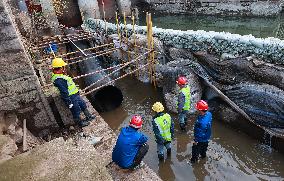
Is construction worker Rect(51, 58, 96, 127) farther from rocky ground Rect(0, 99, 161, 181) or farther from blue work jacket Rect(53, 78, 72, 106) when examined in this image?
rocky ground Rect(0, 99, 161, 181)

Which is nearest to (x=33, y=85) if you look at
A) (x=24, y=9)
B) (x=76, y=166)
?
(x=76, y=166)

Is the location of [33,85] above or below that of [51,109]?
above

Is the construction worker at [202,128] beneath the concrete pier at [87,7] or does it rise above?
beneath

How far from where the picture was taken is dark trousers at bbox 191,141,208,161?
20.7ft

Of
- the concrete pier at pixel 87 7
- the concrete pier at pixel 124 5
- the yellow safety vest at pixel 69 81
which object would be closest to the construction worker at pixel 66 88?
the yellow safety vest at pixel 69 81

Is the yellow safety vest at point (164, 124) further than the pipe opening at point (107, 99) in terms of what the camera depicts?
No

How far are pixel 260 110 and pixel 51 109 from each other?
5116 mm

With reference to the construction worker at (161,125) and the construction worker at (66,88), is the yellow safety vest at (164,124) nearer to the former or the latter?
the construction worker at (161,125)

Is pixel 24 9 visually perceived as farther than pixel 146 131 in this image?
Yes

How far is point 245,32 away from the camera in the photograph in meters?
17.7

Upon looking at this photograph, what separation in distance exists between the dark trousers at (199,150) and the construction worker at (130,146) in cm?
179

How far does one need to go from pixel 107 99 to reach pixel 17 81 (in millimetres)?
4144

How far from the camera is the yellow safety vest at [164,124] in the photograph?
6.04 meters

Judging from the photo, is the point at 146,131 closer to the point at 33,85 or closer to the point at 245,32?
the point at 33,85
